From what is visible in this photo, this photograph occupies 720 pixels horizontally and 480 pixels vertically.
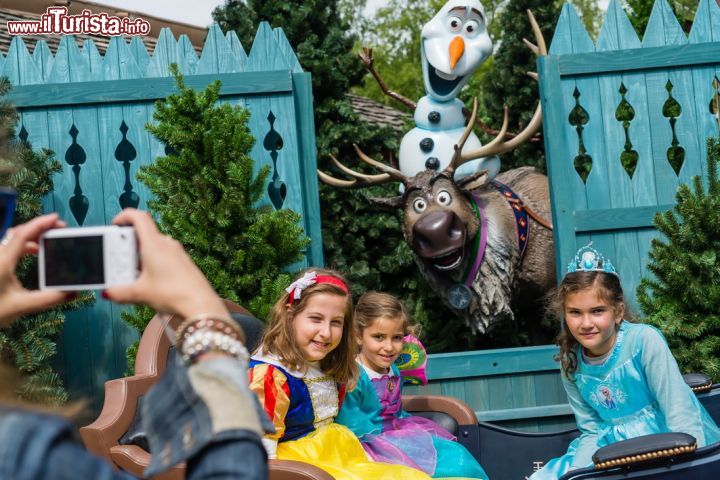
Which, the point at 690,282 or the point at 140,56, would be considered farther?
the point at 140,56

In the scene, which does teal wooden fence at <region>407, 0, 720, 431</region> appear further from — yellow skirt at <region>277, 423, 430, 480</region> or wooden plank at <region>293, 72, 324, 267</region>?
yellow skirt at <region>277, 423, 430, 480</region>

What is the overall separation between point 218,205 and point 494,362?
1.67m

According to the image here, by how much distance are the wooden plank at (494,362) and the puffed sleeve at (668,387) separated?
4.57 ft

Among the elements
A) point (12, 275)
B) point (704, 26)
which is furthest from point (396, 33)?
point (12, 275)

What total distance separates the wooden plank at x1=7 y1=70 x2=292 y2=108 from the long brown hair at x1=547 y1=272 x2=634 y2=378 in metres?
1.95

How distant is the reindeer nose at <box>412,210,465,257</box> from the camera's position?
17.8 ft

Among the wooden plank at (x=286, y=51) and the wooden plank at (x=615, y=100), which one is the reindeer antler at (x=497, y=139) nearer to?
the wooden plank at (x=615, y=100)

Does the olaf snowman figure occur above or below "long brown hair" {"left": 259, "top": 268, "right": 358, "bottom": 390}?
above

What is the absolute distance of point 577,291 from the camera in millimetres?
3215

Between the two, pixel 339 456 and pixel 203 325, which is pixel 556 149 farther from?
pixel 203 325

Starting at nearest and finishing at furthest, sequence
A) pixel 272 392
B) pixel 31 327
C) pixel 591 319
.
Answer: pixel 272 392
pixel 591 319
pixel 31 327

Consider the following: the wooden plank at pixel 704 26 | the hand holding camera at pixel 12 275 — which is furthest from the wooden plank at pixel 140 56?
the hand holding camera at pixel 12 275

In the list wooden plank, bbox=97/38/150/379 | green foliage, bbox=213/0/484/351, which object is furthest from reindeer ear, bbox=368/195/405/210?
wooden plank, bbox=97/38/150/379

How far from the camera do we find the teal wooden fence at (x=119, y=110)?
446cm
